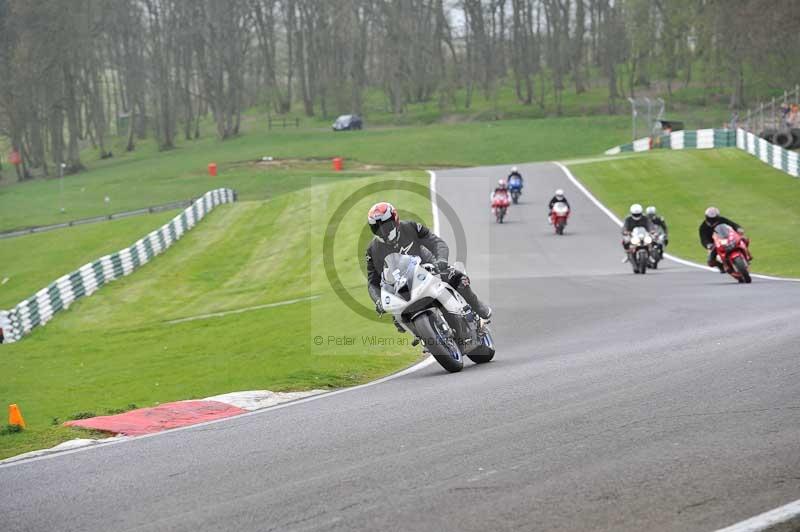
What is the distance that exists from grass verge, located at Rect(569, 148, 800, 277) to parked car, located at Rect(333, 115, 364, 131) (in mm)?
37730

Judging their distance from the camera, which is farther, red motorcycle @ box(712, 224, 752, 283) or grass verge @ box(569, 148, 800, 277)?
grass verge @ box(569, 148, 800, 277)

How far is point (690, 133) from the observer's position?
173 ft

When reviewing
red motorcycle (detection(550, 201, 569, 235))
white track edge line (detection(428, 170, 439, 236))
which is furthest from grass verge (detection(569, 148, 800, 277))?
white track edge line (detection(428, 170, 439, 236))

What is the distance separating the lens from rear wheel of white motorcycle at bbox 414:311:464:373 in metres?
10.9

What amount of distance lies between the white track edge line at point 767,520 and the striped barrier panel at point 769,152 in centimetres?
3857

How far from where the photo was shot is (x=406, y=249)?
1162cm

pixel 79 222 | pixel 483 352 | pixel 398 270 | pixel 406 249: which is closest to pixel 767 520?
pixel 398 270

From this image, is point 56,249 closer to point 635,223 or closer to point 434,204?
point 434,204

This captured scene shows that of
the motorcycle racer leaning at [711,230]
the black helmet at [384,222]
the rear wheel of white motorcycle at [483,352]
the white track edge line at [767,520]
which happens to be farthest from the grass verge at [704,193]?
the white track edge line at [767,520]

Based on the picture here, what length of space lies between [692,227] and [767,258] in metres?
7.16

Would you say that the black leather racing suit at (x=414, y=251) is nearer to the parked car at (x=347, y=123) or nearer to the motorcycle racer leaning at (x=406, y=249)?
the motorcycle racer leaning at (x=406, y=249)

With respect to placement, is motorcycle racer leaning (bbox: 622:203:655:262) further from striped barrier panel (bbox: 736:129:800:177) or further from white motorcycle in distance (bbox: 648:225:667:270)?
striped barrier panel (bbox: 736:129:800:177)

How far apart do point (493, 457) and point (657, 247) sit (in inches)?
754

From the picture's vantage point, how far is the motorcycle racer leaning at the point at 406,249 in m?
11.4
